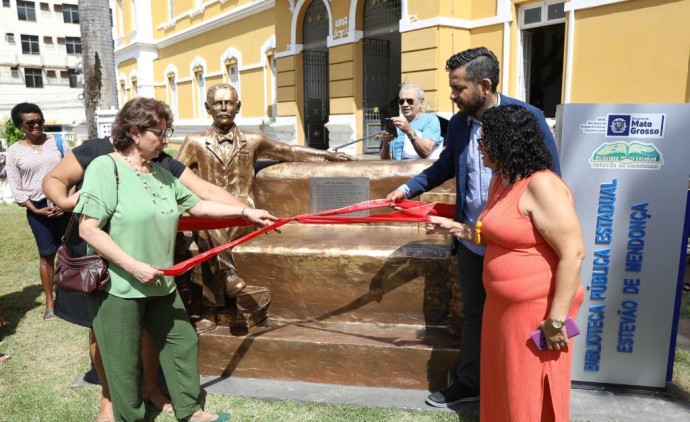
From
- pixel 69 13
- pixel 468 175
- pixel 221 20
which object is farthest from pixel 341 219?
pixel 69 13

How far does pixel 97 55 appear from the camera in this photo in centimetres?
1126

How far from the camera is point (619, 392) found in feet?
10.5

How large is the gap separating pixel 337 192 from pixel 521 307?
2121mm

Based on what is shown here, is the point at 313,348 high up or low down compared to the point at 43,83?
down

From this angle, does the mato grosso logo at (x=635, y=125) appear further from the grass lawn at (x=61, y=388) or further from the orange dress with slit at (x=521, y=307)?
the grass lawn at (x=61, y=388)

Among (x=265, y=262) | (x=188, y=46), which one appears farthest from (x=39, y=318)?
(x=188, y=46)

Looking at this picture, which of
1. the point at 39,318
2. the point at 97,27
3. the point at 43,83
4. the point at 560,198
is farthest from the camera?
the point at 43,83

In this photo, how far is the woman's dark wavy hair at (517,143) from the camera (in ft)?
6.81

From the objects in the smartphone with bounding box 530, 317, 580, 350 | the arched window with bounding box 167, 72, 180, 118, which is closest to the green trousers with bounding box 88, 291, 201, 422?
the smartphone with bounding box 530, 317, 580, 350

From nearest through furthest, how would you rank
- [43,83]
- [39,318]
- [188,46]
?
[39,318], [188,46], [43,83]

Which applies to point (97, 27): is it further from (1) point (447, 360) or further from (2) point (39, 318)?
(1) point (447, 360)

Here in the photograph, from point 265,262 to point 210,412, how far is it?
996mm

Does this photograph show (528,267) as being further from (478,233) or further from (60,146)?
(60,146)

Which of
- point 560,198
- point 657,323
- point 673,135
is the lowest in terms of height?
point 657,323
